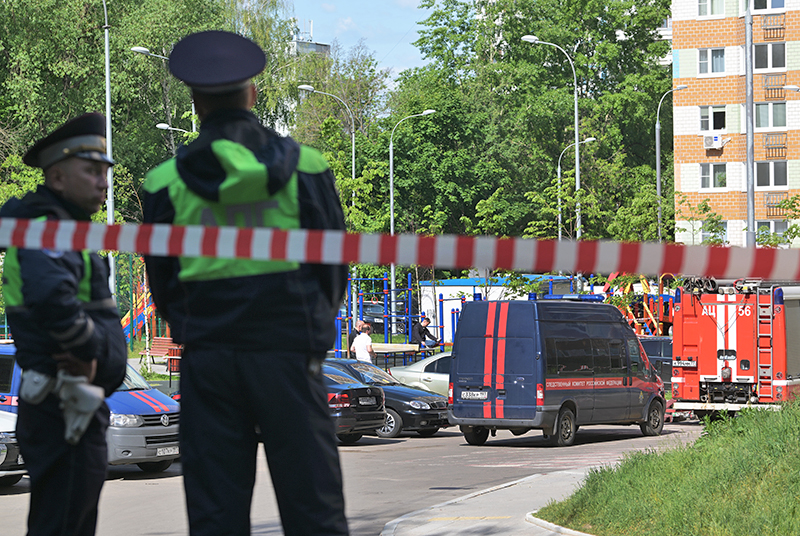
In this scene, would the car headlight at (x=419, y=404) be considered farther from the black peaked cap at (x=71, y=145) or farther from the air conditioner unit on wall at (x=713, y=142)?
the air conditioner unit on wall at (x=713, y=142)

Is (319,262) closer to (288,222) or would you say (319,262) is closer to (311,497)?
(288,222)

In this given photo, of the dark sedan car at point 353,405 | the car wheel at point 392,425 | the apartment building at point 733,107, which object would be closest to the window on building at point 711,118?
the apartment building at point 733,107

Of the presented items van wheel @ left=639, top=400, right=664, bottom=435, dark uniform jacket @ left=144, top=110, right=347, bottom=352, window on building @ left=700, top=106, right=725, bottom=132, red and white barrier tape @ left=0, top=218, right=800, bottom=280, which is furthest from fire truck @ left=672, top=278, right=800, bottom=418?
window on building @ left=700, top=106, right=725, bottom=132

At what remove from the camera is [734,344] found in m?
20.9

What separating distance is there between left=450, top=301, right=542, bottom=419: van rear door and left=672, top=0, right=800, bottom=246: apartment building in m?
→ 37.1

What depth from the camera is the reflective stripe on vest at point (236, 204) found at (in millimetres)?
3369

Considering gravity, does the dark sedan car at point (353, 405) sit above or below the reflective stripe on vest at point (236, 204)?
below

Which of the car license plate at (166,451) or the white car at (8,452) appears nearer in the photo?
the white car at (8,452)

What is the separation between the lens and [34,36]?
52.1 metres

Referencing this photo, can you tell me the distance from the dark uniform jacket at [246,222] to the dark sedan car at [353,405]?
13930 mm

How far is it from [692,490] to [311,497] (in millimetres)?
5402

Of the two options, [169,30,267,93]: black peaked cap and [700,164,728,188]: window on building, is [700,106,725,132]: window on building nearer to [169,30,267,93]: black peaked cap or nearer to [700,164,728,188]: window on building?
[700,164,728,188]: window on building

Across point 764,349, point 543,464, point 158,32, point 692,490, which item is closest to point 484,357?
point 543,464

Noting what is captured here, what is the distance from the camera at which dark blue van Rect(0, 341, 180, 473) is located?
1270 centimetres
